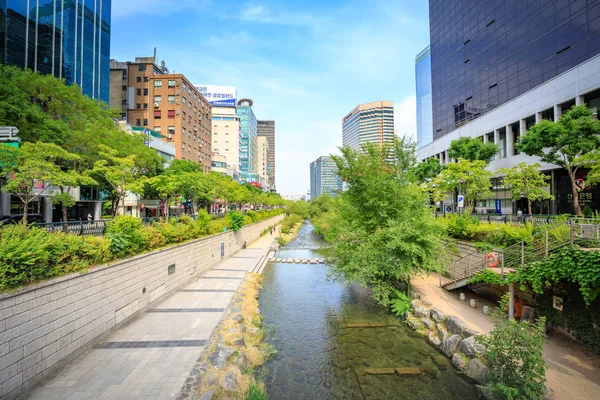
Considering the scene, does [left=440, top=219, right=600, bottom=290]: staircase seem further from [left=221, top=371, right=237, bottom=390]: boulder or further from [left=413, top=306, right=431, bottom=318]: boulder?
[left=221, top=371, right=237, bottom=390]: boulder

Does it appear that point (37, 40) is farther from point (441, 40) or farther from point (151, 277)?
point (441, 40)

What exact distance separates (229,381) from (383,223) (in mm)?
11359

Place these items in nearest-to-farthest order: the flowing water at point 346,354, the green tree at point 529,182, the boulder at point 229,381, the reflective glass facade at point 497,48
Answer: the boulder at point 229,381 → the flowing water at point 346,354 → the green tree at point 529,182 → the reflective glass facade at point 497,48

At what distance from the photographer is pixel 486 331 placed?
→ 1118 cm

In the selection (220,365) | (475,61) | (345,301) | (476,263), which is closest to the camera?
(220,365)

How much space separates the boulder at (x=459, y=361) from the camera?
980 centimetres

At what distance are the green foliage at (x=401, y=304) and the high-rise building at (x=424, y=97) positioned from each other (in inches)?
4665

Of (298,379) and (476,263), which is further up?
(476,263)

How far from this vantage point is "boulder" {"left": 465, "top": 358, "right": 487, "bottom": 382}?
9.08m

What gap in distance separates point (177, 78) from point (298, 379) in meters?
56.1

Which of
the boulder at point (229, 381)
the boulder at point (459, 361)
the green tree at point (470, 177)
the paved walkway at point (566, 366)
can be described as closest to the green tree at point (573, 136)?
the green tree at point (470, 177)

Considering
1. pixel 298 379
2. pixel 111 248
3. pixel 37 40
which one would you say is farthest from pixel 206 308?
pixel 37 40

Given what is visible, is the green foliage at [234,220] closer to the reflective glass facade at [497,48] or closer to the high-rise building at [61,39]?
the high-rise building at [61,39]

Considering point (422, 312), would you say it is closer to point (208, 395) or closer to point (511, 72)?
point (208, 395)
